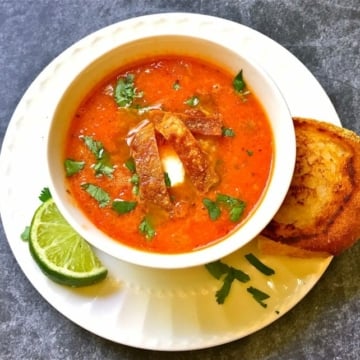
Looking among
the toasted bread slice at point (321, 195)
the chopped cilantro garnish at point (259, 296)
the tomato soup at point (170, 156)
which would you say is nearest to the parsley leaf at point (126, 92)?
the tomato soup at point (170, 156)

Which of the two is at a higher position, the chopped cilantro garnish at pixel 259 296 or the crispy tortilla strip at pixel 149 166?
the crispy tortilla strip at pixel 149 166

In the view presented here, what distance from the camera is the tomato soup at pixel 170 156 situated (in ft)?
8.23

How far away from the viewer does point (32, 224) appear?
273 cm

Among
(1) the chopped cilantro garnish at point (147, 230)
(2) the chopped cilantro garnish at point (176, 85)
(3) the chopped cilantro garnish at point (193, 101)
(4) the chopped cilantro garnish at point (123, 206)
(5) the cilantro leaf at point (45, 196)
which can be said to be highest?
(2) the chopped cilantro garnish at point (176, 85)

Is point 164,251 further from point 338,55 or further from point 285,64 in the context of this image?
point 338,55

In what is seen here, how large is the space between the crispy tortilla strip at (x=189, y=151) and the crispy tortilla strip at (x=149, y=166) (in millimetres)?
60

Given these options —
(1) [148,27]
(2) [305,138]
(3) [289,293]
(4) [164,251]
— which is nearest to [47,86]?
(1) [148,27]

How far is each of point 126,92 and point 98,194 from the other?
44 centimetres

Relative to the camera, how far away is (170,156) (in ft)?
8.59

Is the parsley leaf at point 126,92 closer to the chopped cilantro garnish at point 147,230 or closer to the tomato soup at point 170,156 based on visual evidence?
the tomato soup at point 170,156

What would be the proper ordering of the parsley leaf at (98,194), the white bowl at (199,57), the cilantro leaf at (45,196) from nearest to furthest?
the white bowl at (199,57)
the parsley leaf at (98,194)
the cilantro leaf at (45,196)

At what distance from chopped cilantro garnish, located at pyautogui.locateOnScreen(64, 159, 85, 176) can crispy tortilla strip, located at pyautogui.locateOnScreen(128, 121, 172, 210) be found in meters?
0.20

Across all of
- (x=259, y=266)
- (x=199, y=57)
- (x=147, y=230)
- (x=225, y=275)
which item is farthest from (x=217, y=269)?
(x=199, y=57)

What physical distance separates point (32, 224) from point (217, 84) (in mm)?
954
